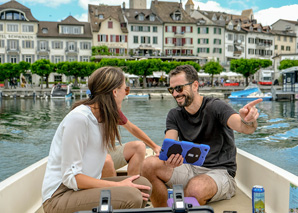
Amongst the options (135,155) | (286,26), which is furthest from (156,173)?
(286,26)

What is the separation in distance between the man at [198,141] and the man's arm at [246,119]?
81 millimetres

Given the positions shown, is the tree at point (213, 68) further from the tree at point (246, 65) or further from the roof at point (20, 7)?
the roof at point (20, 7)

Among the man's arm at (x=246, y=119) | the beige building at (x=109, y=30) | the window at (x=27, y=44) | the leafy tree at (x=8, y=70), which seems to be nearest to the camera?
the man's arm at (x=246, y=119)

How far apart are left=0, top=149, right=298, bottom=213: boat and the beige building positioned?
53924 millimetres

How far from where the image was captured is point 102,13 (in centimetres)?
5962

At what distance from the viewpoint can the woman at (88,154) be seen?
2.11 m

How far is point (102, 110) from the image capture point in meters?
2.25

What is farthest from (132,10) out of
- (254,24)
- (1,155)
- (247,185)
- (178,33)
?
(247,185)

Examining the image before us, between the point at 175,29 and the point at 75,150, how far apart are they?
202 ft

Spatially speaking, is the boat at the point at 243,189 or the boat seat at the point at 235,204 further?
the boat seat at the point at 235,204

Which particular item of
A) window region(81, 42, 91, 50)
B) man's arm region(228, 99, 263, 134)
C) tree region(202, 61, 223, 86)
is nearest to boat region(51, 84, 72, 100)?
window region(81, 42, 91, 50)

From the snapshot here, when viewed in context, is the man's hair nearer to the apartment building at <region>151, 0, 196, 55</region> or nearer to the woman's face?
the woman's face

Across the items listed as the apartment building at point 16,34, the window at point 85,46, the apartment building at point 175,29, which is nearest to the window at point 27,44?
the apartment building at point 16,34

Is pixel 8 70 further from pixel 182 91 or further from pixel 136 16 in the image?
pixel 182 91
